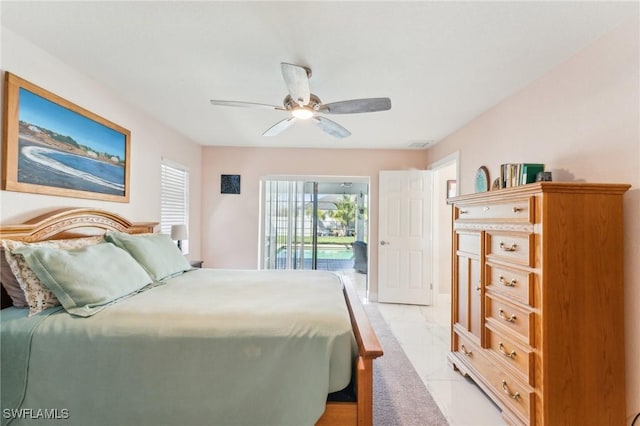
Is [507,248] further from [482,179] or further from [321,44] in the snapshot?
[321,44]

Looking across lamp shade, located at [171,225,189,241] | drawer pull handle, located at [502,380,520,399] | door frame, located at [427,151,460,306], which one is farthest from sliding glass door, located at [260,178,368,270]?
drawer pull handle, located at [502,380,520,399]

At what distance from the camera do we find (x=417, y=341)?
308 cm

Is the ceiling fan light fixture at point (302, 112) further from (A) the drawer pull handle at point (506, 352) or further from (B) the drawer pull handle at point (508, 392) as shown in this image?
(B) the drawer pull handle at point (508, 392)

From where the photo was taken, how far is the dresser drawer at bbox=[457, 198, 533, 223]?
167 centimetres

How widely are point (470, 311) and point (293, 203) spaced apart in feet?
11.5

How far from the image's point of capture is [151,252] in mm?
2326

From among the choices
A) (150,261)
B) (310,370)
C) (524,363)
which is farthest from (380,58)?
(150,261)

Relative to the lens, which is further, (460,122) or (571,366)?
(460,122)

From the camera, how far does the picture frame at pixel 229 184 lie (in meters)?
4.63

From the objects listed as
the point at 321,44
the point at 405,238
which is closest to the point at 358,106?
the point at 321,44

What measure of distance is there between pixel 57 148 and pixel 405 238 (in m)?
4.13

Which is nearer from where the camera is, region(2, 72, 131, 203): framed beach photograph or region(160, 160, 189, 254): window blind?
region(2, 72, 131, 203): framed beach photograph

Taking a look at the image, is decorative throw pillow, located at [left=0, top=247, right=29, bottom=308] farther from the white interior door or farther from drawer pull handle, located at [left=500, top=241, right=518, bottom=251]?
the white interior door

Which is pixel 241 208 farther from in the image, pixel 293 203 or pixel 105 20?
pixel 105 20
